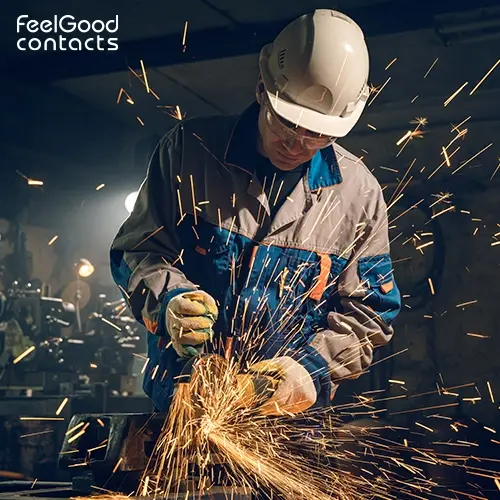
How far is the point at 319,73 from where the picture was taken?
2.41 m

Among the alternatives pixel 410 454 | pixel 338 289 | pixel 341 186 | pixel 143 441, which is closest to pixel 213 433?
pixel 143 441

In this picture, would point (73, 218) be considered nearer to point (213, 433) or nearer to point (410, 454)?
point (410, 454)

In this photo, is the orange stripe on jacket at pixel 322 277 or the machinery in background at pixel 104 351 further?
the machinery in background at pixel 104 351

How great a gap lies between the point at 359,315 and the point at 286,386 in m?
0.40

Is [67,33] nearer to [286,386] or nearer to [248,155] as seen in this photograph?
[248,155]

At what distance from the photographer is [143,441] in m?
1.96

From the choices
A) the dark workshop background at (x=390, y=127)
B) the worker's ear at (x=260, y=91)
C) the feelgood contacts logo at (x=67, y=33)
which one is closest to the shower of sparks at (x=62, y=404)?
the dark workshop background at (x=390, y=127)

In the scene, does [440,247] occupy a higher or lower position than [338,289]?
higher

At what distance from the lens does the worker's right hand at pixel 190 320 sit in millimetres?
2117

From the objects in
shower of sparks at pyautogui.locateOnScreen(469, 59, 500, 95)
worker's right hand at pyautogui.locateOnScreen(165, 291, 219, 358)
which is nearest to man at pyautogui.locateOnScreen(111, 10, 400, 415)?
worker's right hand at pyautogui.locateOnScreen(165, 291, 219, 358)

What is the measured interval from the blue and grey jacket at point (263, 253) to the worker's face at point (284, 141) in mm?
86

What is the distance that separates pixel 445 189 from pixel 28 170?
311 cm

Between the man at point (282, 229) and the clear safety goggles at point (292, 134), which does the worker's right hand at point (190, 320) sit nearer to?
the man at point (282, 229)

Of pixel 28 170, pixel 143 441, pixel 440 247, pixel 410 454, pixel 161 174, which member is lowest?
pixel 143 441
